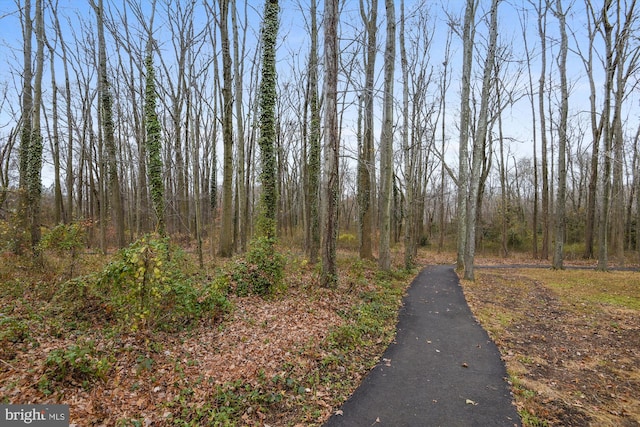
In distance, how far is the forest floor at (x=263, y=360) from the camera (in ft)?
11.9

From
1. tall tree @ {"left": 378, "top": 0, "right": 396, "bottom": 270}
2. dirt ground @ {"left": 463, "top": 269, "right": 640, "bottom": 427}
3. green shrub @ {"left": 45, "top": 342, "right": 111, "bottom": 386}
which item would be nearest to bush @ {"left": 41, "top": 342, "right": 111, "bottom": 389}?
green shrub @ {"left": 45, "top": 342, "right": 111, "bottom": 386}

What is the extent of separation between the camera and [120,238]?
1273 centimetres

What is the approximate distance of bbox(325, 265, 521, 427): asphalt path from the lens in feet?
12.3

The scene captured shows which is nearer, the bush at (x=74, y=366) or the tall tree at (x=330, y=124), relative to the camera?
the bush at (x=74, y=366)

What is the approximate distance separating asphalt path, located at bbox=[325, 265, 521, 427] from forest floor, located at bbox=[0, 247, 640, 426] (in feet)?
0.73

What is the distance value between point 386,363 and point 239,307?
3.23 meters

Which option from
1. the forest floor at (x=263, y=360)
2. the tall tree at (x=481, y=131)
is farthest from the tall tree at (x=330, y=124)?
the tall tree at (x=481, y=131)

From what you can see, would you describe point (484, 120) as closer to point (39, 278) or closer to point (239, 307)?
point (239, 307)

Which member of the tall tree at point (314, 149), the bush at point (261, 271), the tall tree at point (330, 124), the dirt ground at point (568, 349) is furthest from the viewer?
the tall tree at point (314, 149)

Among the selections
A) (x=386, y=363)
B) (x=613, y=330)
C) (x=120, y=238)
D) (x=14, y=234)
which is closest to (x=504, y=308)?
(x=613, y=330)

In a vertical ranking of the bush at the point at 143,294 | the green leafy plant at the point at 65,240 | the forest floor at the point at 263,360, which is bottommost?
the forest floor at the point at 263,360

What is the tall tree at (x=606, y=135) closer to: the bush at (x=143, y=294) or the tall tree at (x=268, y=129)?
the tall tree at (x=268, y=129)

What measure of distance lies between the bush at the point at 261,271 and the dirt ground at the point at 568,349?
4994mm

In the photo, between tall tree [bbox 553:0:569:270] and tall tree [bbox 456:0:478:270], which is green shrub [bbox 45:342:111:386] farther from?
tall tree [bbox 553:0:569:270]
